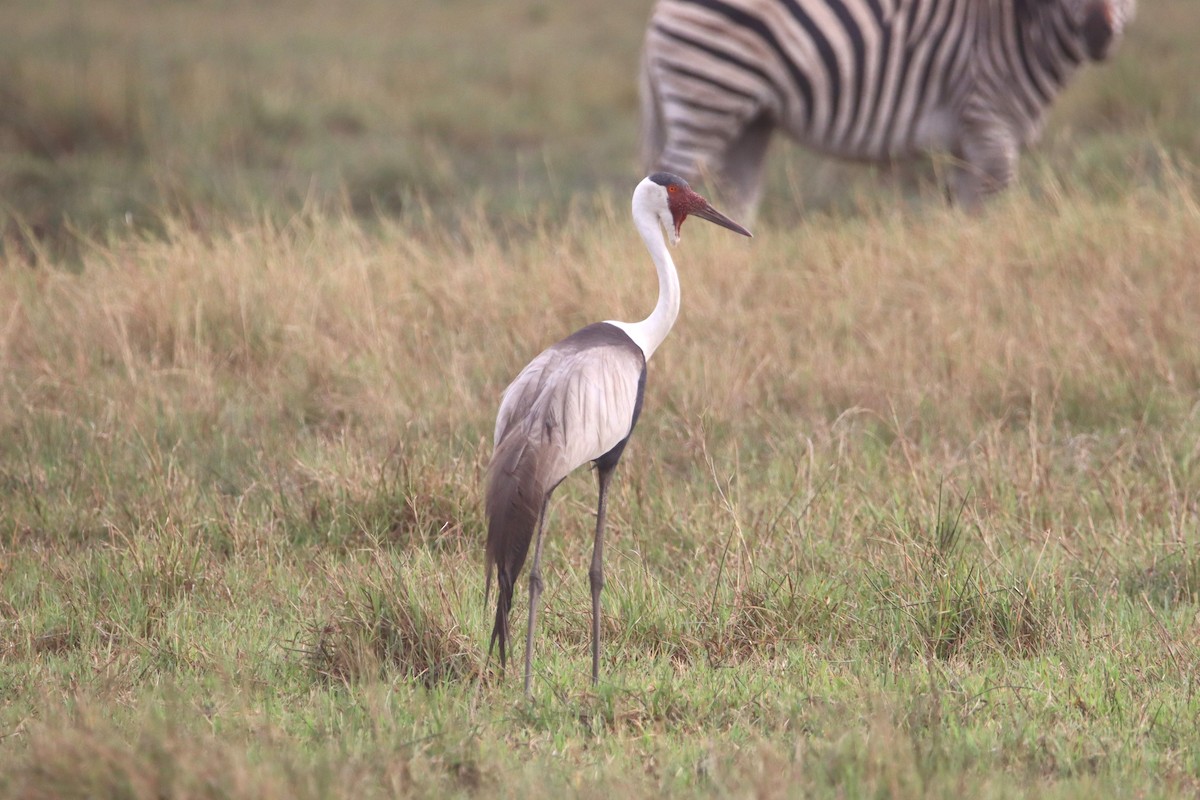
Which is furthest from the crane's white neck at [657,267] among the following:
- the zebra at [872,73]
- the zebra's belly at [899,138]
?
the zebra's belly at [899,138]

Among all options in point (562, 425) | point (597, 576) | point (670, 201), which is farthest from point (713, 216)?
point (597, 576)

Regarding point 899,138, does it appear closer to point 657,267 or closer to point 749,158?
point 749,158

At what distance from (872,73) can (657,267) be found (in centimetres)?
453

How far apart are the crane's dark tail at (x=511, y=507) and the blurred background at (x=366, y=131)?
3.69 metres

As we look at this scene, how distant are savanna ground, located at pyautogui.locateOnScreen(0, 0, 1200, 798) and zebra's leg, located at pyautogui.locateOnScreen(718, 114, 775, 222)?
12.2 inches

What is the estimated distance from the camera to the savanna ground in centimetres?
288

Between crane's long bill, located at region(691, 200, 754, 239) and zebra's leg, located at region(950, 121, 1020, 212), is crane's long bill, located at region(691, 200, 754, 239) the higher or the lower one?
the higher one

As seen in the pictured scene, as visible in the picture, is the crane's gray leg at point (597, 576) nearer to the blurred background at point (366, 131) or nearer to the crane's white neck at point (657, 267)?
the crane's white neck at point (657, 267)

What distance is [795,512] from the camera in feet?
13.9

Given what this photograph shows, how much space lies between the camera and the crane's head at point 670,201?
3436 mm

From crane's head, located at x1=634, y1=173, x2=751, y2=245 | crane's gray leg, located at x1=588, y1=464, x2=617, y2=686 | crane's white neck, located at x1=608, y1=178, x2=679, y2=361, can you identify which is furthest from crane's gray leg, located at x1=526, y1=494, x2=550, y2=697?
crane's head, located at x1=634, y1=173, x2=751, y2=245

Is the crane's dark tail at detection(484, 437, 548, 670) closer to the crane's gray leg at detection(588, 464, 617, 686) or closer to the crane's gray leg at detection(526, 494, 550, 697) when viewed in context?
the crane's gray leg at detection(526, 494, 550, 697)

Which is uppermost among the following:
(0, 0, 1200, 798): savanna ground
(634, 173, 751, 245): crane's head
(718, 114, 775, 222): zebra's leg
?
(634, 173, 751, 245): crane's head

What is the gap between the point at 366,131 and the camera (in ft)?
35.5
